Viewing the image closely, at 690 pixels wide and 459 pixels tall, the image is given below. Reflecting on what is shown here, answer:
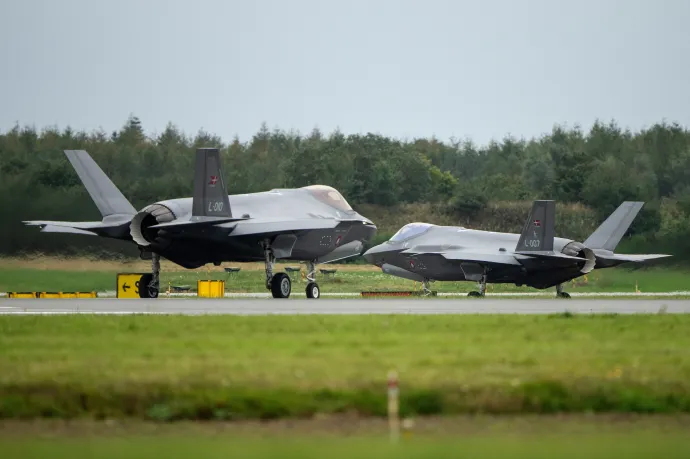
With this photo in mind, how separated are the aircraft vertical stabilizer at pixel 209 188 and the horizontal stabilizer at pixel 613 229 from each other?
61.1ft

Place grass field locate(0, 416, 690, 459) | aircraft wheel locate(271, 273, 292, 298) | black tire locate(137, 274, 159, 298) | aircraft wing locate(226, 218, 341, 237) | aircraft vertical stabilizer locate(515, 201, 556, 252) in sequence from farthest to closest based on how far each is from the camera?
aircraft vertical stabilizer locate(515, 201, 556, 252), aircraft wheel locate(271, 273, 292, 298), black tire locate(137, 274, 159, 298), aircraft wing locate(226, 218, 341, 237), grass field locate(0, 416, 690, 459)

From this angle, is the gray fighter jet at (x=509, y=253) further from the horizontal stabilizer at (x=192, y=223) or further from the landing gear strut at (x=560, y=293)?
the horizontal stabilizer at (x=192, y=223)

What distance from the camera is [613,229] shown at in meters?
49.6

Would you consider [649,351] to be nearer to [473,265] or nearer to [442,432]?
[442,432]

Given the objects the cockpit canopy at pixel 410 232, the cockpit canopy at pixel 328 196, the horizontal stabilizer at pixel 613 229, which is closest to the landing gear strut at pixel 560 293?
the horizontal stabilizer at pixel 613 229

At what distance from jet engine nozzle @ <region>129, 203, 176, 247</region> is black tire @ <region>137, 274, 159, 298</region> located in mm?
2338

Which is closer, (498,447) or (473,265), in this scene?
(498,447)

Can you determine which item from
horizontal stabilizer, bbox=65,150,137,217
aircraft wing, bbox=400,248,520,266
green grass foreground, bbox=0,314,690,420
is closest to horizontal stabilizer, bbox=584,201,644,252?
aircraft wing, bbox=400,248,520,266

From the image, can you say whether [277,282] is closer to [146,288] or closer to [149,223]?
[146,288]

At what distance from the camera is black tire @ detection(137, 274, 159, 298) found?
38.5 meters

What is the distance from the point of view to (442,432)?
39.7 feet

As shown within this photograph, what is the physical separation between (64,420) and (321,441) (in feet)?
11.1

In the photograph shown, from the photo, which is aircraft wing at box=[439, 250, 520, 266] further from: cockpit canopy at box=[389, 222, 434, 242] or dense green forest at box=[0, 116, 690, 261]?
dense green forest at box=[0, 116, 690, 261]

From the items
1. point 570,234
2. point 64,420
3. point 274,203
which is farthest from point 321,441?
point 570,234
